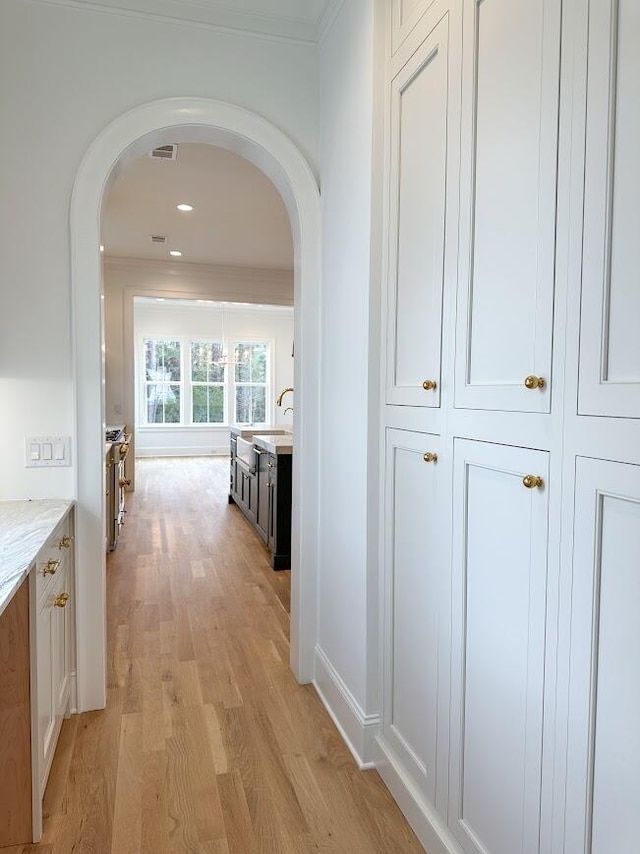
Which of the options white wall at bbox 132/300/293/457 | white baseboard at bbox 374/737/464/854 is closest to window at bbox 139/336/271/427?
white wall at bbox 132/300/293/457

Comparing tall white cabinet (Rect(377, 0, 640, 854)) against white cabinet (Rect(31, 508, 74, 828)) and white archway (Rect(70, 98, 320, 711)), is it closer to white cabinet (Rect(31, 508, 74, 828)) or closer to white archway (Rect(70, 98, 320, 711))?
white archway (Rect(70, 98, 320, 711))

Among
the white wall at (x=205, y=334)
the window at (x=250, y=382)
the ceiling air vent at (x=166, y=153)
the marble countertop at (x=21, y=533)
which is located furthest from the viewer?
the window at (x=250, y=382)

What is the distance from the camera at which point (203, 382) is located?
11.6 m

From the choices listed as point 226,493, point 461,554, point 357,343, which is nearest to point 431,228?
point 357,343

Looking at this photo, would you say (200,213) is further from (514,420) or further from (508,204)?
(514,420)

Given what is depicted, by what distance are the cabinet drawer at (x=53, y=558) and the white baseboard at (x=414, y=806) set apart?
4.03 ft

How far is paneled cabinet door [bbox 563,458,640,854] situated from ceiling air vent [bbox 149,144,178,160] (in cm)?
359

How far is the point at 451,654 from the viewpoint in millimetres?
1512

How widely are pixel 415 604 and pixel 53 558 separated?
4.04 ft

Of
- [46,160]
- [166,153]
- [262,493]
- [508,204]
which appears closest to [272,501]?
[262,493]

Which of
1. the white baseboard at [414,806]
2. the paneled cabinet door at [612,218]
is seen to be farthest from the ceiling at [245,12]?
the white baseboard at [414,806]

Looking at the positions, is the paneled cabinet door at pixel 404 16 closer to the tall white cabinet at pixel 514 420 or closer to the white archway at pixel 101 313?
the tall white cabinet at pixel 514 420

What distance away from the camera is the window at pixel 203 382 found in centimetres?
1129

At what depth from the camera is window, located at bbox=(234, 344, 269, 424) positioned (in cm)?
1177
